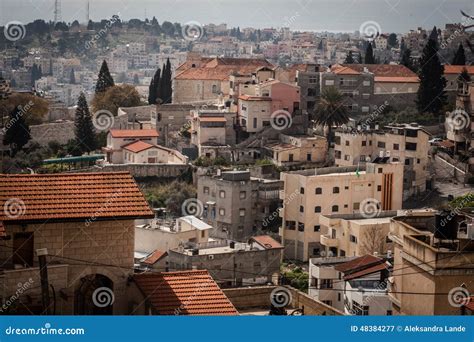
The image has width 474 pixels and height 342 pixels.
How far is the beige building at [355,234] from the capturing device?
10797mm

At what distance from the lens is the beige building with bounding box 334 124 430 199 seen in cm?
1420

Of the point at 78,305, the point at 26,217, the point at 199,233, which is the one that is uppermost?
the point at 26,217

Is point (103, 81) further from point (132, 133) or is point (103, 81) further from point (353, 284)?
point (353, 284)

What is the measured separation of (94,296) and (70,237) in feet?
0.94

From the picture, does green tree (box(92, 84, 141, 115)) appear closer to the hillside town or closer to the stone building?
the hillside town

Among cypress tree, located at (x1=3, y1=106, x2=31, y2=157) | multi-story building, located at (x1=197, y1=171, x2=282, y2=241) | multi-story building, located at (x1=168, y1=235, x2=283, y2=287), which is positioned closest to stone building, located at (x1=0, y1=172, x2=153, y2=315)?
multi-story building, located at (x1=168, y1=235, x2=283, y2=287)

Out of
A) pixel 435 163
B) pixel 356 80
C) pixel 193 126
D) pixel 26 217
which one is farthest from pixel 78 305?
pixel 356 80

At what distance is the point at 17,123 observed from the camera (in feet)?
50.0

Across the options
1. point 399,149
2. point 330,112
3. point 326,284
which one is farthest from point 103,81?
point 326,284

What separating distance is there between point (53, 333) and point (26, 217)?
0.93m

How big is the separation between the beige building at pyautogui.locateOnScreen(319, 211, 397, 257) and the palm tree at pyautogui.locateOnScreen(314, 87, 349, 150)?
158 inches

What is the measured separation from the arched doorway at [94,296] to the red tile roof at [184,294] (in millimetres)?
129

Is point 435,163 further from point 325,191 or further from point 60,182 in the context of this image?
point 60,182

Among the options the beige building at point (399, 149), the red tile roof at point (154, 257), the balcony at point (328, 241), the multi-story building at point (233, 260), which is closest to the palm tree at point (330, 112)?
the beige building at point (399, 149)
